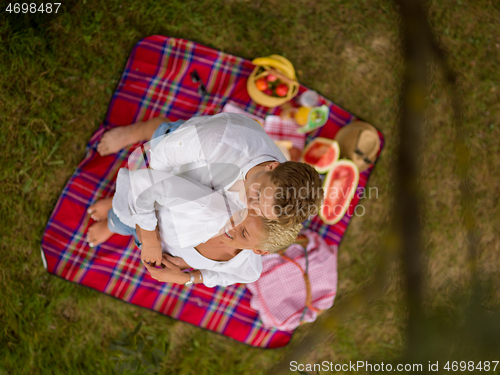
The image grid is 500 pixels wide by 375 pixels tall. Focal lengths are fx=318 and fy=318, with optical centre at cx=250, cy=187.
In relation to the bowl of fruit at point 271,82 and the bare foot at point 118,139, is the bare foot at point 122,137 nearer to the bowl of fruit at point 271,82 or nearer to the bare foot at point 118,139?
the bare foot at point 118,139

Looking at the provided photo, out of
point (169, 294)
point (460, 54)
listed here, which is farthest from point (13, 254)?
point (460, 54)

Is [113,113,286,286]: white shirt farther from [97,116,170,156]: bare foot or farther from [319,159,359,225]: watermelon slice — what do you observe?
[319,159,359,225]: watermelon slice

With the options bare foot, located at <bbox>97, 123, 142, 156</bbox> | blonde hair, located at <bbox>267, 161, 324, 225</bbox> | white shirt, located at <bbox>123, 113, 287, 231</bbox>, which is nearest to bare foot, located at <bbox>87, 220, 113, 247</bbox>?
bare foot, located at <bbox>97, 123, 142, 156</bbox>

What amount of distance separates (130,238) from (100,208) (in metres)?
0.43

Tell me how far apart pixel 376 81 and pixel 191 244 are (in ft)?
10.4

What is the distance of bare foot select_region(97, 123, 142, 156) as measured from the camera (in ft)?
10.4

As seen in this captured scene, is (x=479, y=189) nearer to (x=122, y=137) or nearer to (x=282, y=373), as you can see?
(x=282, y=373)

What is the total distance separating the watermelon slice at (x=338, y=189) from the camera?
3.49 meters

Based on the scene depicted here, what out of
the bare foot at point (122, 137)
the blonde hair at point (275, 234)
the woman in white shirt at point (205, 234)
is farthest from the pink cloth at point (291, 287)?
the bare foot at point (122, 137)

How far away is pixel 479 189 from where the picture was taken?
4.12 m

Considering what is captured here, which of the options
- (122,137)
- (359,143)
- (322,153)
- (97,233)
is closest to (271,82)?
(322,153)

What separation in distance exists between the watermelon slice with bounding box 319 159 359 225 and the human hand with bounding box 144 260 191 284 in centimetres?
171

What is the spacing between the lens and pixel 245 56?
3.64 meters

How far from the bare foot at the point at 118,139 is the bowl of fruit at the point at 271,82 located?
1.28 meters
